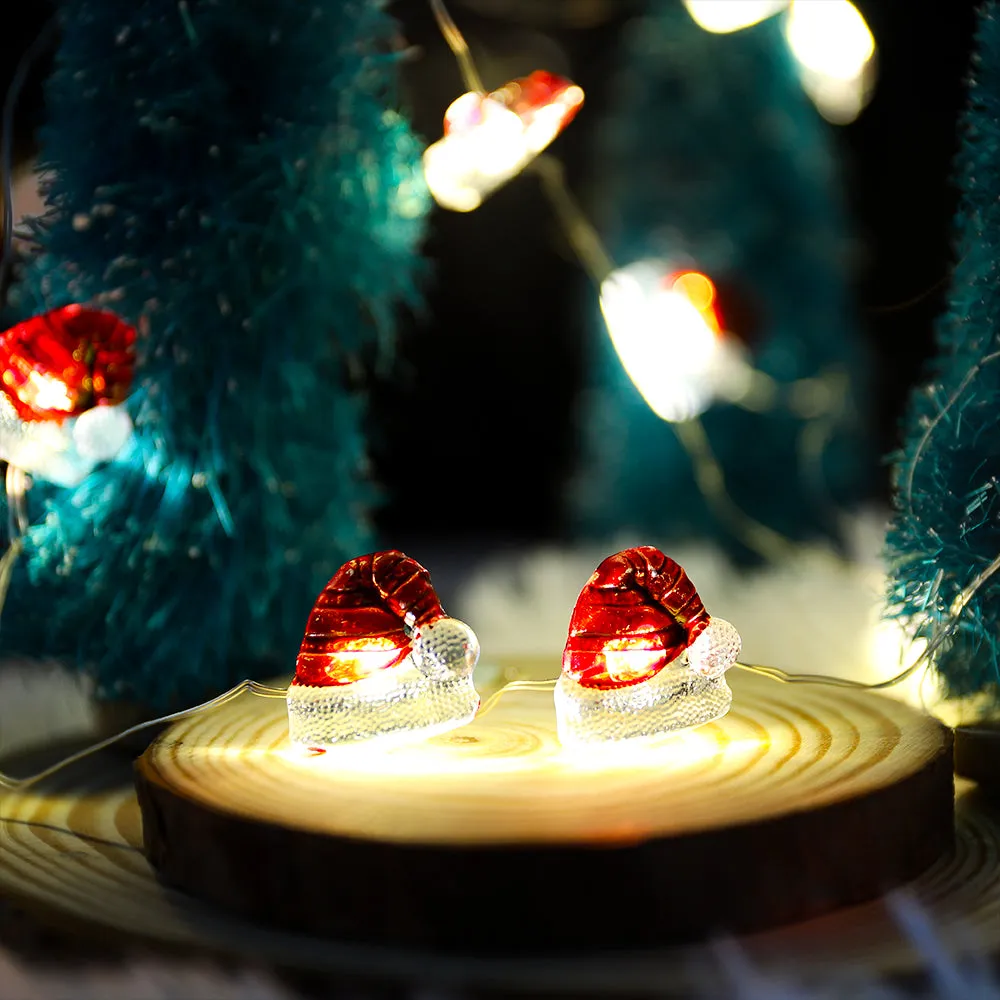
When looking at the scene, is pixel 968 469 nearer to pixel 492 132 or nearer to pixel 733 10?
pixel 492 132

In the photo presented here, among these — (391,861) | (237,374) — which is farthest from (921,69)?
(391,861)

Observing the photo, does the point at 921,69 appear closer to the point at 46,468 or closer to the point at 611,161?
the point at 611,161

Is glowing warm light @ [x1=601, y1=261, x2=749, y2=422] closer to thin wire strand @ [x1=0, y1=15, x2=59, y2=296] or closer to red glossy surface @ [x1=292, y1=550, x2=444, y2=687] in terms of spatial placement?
thin wire strand @ [x1=0, y1=15, x2=59, y2=296]

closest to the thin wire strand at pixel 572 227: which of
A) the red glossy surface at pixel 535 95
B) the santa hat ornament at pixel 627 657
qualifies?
the red glossy surface at pixel 535 95

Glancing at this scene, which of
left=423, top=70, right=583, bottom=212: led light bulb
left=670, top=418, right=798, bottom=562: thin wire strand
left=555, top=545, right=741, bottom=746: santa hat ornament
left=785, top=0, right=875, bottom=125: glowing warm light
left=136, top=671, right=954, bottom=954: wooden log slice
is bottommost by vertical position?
left=670, top=418, right=798, bottom=562: thin wire strand

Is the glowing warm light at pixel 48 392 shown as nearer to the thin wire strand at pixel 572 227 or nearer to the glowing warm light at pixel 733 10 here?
the glowing warm light at pixel 733 10

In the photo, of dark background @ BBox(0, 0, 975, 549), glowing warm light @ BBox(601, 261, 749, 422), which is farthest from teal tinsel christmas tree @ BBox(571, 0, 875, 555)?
dark background @ BBox(0, 0, 975, 549)
